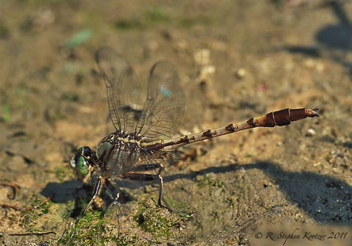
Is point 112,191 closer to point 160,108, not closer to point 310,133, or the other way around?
point 160,108

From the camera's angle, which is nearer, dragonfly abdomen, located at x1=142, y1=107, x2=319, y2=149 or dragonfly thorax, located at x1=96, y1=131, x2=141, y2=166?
dragonfly abdomen, located at x1=142, y1=107, x2=319, y2=149

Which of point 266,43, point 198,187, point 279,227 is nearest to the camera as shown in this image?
point 279,227

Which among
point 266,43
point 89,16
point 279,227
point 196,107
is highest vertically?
point 89,16

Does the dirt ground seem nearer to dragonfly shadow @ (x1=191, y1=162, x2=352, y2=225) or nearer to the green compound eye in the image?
dragonfly shadow @ (x1=191, y1=162, x2=352, y2=225)

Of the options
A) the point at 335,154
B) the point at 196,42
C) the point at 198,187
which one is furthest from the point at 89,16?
the point at 335,154

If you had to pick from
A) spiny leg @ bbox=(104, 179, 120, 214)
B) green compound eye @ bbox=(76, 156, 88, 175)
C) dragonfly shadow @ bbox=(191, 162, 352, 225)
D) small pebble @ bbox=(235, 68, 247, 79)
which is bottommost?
dragonfly shadow @ bbox=(191, 162, 352, 225)

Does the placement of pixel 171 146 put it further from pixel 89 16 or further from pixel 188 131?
pixel 89 16

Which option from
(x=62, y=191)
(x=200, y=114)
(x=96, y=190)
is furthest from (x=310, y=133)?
(x=62, y=191)

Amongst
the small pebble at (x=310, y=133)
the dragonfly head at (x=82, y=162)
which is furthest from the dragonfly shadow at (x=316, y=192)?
the dragonfly head at (x=82, y=162)

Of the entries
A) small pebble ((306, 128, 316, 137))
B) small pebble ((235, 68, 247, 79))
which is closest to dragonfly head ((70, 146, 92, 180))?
small pebble ((306, 128, 316, 137))
